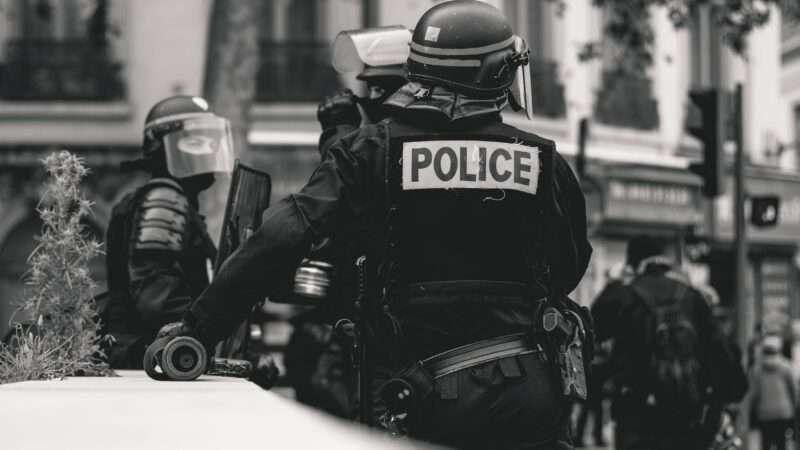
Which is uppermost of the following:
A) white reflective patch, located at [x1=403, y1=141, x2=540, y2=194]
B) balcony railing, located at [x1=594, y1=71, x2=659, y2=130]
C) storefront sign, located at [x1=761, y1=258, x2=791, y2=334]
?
balcony railing, located at [x1=594, y1=71, x2=659, y2=130]

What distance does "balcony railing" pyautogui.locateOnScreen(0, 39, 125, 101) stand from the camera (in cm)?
2178

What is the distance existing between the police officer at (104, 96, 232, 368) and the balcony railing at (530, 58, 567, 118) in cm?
1671

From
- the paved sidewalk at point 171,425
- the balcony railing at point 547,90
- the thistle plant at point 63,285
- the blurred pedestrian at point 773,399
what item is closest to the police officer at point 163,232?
the thistle plant at point 63,285

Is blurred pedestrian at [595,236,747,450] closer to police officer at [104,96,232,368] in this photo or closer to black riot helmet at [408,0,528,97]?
police officer at [104,96,232,368]

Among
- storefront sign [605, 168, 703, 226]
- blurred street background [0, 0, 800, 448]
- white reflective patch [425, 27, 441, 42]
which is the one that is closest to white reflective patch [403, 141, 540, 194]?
white reflective patch [425, 27, 441, 42]

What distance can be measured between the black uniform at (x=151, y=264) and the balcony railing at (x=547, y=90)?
56.3 ft

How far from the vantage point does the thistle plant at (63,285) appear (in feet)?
14.1

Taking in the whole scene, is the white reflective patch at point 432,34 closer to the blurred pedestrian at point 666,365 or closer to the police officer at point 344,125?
the police officer at point 344,125

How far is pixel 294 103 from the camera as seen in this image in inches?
854

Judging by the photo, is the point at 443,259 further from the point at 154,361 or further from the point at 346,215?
the point at 154,361

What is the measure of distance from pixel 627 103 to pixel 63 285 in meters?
21.1

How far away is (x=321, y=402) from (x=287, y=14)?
11.9 metres

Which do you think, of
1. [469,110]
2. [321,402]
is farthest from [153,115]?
[321,402]

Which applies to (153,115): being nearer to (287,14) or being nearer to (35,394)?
(35,394)
